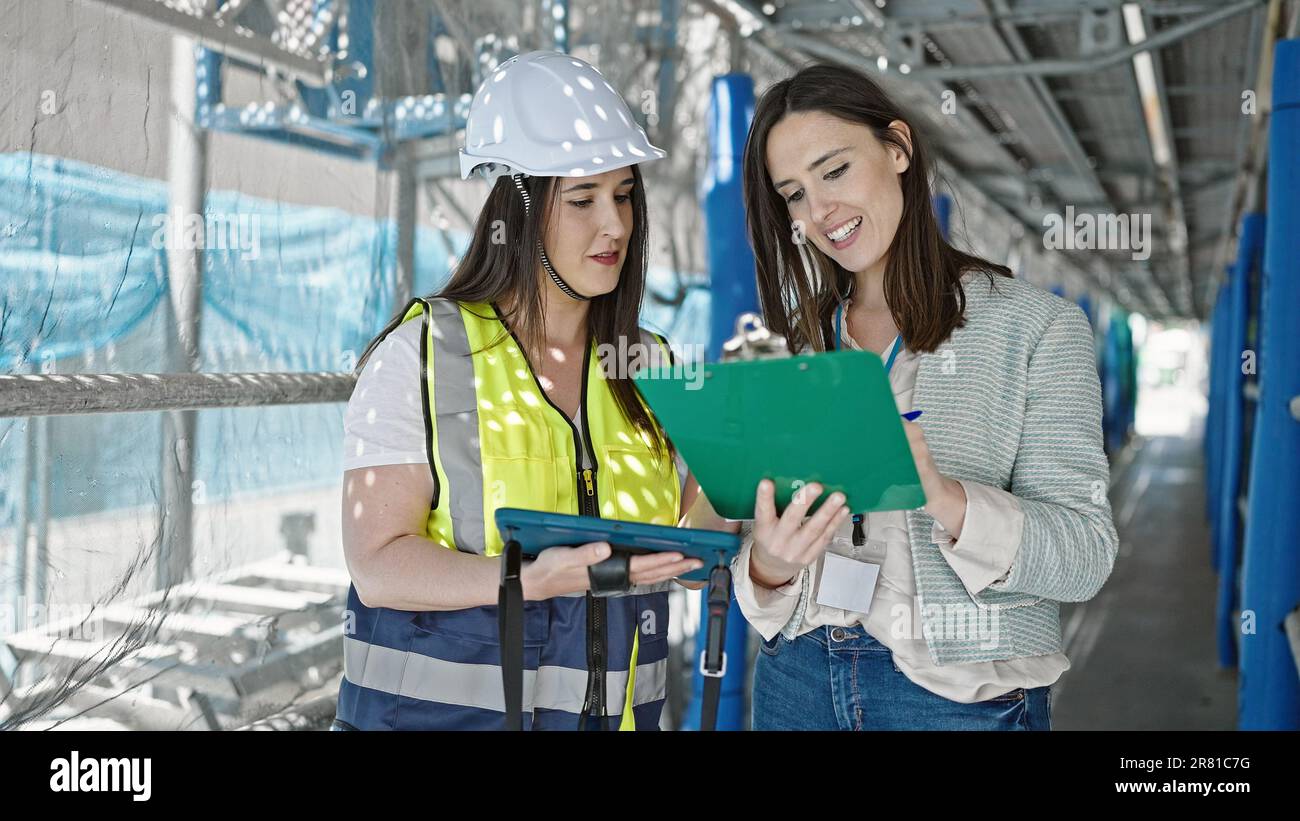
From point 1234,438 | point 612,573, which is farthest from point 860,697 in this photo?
point 1234,438

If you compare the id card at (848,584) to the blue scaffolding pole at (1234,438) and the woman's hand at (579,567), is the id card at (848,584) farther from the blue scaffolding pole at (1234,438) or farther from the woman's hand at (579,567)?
the blue scaffolding pole at (1234,438)

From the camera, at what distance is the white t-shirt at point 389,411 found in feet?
4.66

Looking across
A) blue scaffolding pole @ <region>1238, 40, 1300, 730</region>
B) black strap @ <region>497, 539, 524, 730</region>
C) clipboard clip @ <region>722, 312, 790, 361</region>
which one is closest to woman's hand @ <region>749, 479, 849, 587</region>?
clipboard clip @ <region>722, 312, 790, 361</region>

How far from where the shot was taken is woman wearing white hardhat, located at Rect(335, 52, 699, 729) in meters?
1.42

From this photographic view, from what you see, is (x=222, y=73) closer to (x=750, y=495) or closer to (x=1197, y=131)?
(x=750, y=495)

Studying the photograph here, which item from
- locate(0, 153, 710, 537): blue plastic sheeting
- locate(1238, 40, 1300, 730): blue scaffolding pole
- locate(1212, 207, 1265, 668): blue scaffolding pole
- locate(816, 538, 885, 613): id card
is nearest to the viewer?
locate(816, 538, 885, 613): id card

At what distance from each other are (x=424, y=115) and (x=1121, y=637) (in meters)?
5.01

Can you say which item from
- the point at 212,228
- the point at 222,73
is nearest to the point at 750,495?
the point at 212,228

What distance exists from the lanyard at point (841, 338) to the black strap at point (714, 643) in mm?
405

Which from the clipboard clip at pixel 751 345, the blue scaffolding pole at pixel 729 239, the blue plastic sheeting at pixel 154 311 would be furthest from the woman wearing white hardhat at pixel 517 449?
the blue scaffolding pole at pixel 729 239

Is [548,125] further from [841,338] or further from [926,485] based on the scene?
[926,485]

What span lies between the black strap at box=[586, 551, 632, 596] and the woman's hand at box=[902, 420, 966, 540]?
13.3 inches

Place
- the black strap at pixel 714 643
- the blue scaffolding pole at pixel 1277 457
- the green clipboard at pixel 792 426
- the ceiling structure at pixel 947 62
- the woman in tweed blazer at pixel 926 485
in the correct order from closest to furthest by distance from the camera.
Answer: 1. the green clipboard at pixel 792 426
2. the black strap at pixel 714 643
3. the woman in tweed blazer at pixel 926 485
4. the ceiling structure at pixel 947 62
5. the blue scaffolding pole at pixel 1277 457

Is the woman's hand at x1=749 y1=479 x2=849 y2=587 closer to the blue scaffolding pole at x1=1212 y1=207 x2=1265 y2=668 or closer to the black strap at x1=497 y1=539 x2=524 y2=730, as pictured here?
the black strap at x1=497 y1=539 x2=524 y2=730
